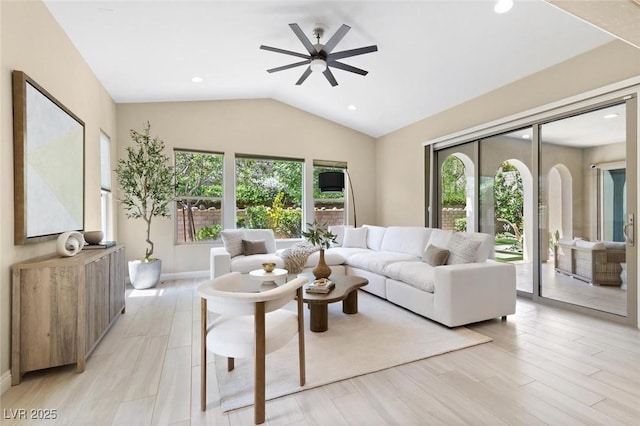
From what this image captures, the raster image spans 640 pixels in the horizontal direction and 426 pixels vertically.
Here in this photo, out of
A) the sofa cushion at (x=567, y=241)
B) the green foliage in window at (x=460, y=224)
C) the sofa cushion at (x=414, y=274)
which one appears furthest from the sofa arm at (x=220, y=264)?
the sofa cushion at (x=567, y=241)

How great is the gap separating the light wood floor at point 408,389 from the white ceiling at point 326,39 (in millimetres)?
2974

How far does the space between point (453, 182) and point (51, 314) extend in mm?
5241

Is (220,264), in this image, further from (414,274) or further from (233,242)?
(414,274)

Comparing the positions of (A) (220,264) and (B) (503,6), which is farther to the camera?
(A) (220,264)

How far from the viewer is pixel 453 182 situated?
5121 millimetres

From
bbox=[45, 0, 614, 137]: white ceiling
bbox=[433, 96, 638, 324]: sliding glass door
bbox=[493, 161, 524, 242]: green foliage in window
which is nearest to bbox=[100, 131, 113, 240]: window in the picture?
bbox=[45, 0, 614, 137]: white ceiling

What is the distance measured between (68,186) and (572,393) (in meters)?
4.27

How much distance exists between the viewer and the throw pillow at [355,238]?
17.9 feet

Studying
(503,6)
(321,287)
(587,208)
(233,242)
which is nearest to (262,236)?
(233,242)

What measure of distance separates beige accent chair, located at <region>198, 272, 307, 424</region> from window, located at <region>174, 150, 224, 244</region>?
3731mm

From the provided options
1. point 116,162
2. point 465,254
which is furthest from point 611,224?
point 116,162

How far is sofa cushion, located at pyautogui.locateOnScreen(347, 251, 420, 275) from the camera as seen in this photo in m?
3.99

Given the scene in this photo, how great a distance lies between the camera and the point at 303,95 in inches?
214

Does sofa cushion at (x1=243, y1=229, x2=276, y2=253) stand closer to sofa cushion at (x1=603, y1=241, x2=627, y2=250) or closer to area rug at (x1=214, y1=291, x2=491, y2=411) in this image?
area rug at (x1=214, y1=291, x2=491, y2=411)
